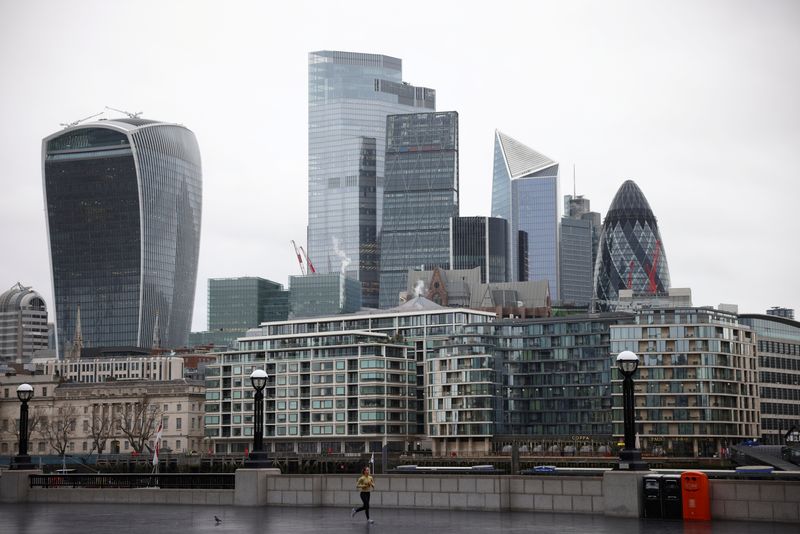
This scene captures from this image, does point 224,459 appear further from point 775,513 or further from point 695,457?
point 775,513

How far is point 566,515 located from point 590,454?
133 meters

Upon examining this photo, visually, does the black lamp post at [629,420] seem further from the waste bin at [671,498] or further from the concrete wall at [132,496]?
the concrete wall at [132,496]

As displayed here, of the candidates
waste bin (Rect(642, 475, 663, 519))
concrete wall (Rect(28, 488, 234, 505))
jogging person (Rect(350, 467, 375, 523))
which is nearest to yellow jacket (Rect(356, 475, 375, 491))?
jogging person (Rect(350, 467, 375, 523))

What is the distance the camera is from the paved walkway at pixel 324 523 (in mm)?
47000

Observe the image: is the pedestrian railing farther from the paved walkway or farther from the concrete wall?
the paved walkway

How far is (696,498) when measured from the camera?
51344mm

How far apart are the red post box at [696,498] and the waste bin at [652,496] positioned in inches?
48.4

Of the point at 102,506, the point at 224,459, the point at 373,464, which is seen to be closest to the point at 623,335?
the point at 373,464

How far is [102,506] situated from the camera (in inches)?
2569

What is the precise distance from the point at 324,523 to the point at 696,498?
51.0 feet

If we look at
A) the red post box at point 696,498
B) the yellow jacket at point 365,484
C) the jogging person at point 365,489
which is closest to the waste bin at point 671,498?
the red post box at point 696,498

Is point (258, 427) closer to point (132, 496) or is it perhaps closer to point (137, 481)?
point (132, 496)

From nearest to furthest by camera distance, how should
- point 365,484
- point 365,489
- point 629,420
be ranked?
point 365,489 → point 365,484 → point 629,420

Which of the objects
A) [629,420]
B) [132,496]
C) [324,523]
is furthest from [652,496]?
[132,496]
